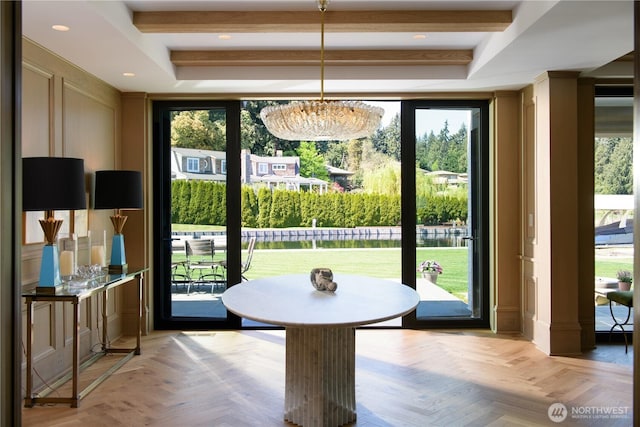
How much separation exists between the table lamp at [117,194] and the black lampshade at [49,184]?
2.70ft

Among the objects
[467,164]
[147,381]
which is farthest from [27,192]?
[467,164]

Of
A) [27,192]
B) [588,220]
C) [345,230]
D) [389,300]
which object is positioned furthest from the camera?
[345,230]

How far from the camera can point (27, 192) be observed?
288cm

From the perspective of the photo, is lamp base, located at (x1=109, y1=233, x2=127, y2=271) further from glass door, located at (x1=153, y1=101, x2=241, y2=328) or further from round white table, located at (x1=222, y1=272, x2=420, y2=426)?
round white table, located at (x1=222, y1=272, x2=420, y2=426)

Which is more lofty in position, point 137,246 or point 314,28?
point 314,28

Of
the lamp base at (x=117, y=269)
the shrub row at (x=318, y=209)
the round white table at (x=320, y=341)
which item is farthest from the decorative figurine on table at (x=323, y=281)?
the shrub row at (x=318, y=209)

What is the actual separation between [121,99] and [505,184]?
4245 millimetres

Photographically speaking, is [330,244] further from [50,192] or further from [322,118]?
[50,192]

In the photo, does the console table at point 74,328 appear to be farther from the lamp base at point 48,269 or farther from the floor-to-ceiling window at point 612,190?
the floor-to-ceiling window at point 612,190

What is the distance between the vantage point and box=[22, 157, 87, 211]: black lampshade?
2.88 m

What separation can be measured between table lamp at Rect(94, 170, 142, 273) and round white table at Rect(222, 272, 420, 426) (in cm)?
168

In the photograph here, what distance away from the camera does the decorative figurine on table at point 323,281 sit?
289 cm

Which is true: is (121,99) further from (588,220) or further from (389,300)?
(588,220)

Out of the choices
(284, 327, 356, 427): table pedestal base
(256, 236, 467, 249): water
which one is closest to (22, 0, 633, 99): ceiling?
(284, 327, 356, 427): table pedestal base
